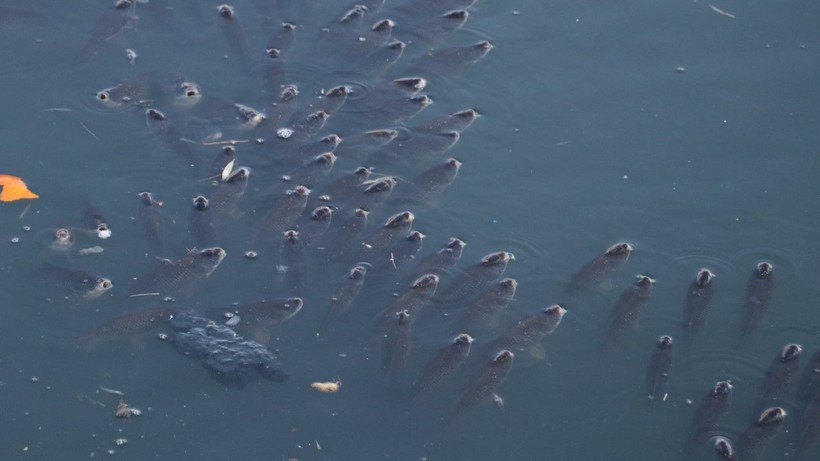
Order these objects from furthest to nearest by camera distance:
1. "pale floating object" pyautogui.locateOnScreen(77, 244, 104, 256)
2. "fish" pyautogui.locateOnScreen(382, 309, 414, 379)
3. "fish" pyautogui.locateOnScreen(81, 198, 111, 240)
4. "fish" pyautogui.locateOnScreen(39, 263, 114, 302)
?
"fish" pyautogui.locateOnScreen(81, 198, 111, 240) < "pale floating object" pyautogui.locateOnScreen(77, 244, 104, 256) < "fish" pyautogui.locateOnScreen(39, 263, 114, 302) < "fish" pyautogui.locateOnScreen(382, 309, 414, 379)

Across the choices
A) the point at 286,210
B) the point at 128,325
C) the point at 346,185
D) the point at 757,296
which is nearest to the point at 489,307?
the point at 346,185

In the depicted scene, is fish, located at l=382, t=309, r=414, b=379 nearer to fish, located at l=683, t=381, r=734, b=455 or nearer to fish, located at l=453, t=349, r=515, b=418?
fish, located at l=453, t=349, r=515, b=418

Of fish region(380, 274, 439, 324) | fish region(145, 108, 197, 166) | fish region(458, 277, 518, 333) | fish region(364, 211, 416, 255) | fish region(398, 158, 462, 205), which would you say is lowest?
fish region(458, 277, 518, 333)

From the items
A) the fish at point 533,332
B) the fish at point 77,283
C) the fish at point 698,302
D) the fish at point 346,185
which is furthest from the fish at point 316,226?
the fish at point 698,302

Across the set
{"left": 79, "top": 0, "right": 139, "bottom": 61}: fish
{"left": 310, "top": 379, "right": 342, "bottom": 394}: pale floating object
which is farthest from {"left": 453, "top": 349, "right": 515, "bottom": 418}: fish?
{"left": 79, "top": 0, "right": 139, "bottom": 61}: fish

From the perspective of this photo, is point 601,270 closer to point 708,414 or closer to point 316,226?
point 708,414

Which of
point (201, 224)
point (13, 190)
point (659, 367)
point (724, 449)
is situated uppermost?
point (13, 190)
